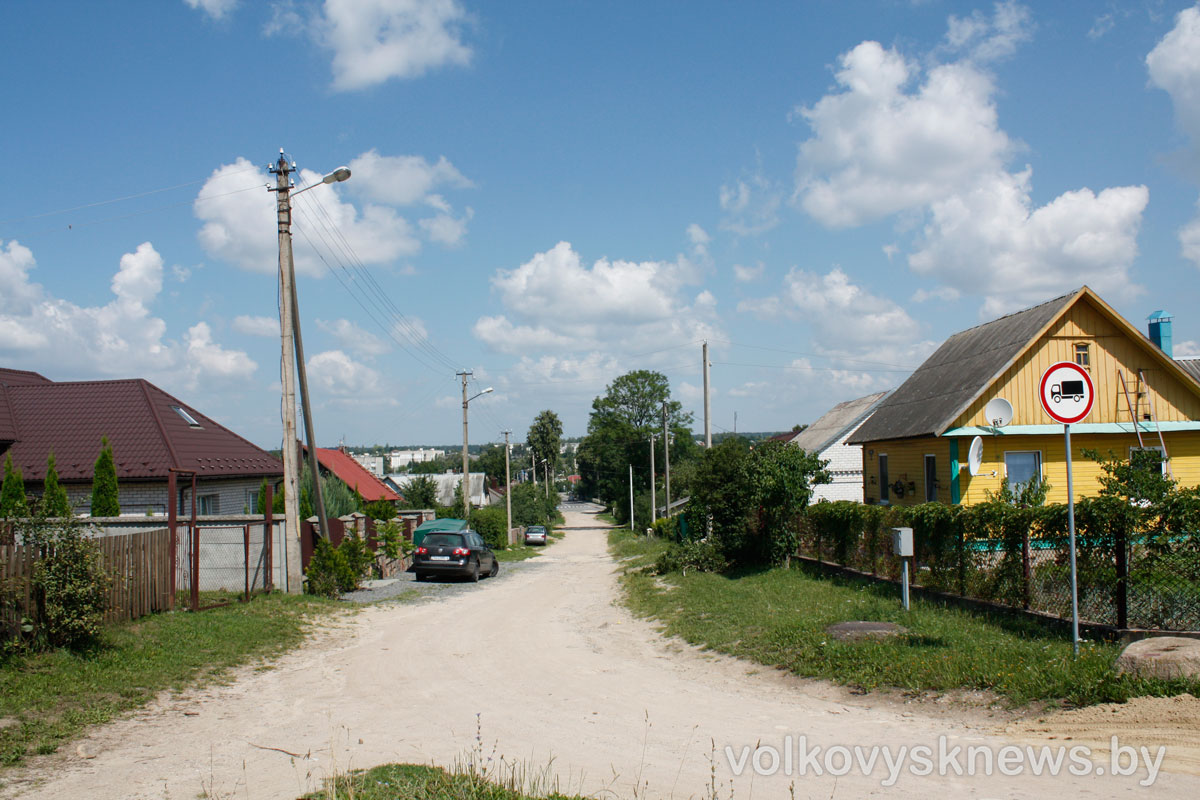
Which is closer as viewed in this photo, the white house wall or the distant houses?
the distant houses

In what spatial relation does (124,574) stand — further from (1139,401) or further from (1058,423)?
(1139,401)

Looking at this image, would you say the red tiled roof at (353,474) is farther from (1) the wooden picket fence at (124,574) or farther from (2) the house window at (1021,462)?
(2) the house window at (1021,462)

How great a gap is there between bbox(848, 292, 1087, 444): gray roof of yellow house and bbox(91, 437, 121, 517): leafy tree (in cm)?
2046

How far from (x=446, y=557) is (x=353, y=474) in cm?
2609

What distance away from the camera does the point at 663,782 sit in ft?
20.1

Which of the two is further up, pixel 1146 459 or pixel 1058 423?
pixel 1058 423

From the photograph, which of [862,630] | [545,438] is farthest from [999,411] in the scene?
[545,438]

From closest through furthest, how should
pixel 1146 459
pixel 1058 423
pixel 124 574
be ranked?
pixel 1146 459, pixel 124 574, pixel 1058 423

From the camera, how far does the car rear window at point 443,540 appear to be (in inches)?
952

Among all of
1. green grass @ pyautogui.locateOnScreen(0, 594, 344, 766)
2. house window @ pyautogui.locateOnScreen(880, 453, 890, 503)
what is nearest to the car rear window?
green grass @ pyautogui.locateOnScreen(0, 594, 344, 766)

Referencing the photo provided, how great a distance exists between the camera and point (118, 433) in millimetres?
24609

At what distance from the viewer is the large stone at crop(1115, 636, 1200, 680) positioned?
727 cm

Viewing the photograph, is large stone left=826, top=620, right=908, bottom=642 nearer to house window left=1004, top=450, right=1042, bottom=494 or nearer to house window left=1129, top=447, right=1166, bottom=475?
house window left=1129, top=447, right=1166, bottom=475

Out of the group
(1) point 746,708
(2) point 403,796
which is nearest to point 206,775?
(2) point 403,796
